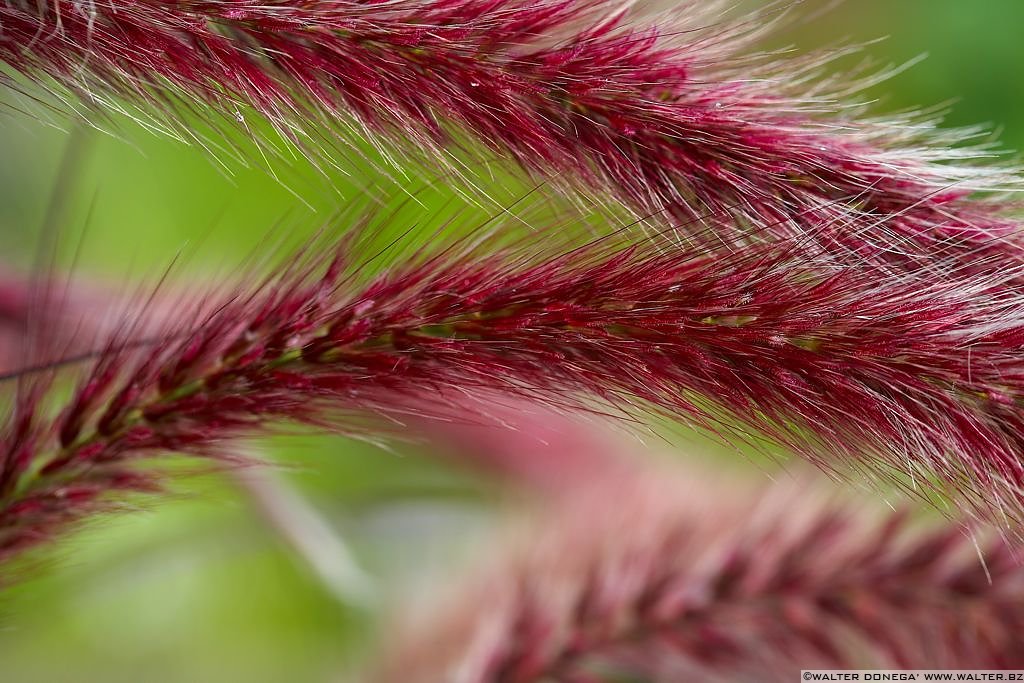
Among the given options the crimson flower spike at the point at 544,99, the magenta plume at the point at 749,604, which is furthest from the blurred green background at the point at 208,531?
the crimson flower spike at the point at 544,99

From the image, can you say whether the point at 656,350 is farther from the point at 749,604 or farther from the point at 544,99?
the point at 749,604

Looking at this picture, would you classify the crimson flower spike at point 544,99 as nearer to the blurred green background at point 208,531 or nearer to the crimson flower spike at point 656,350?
the crimson flower spike at point 656,350

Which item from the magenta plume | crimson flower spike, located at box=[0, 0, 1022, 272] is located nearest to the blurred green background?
the magenta plume

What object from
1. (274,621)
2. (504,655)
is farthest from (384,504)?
(504,655)

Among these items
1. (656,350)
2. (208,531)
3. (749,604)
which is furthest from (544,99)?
(208,531)

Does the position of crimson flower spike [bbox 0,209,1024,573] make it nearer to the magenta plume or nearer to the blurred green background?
the magenta plume
